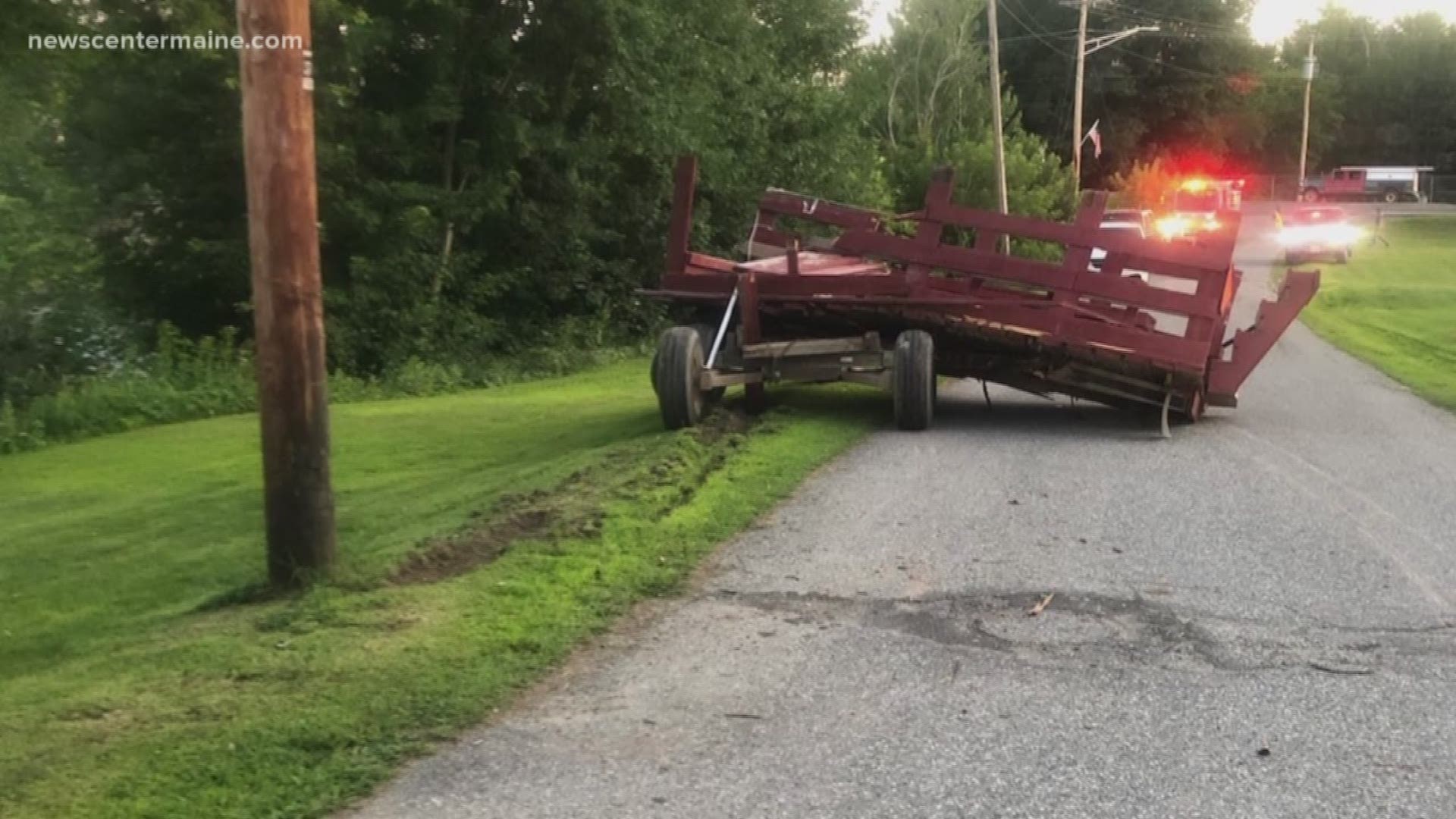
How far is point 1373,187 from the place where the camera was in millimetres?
93000

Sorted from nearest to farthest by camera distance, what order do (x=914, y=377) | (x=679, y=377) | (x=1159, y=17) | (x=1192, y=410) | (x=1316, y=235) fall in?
(x=679, y=377)
(x=914, y=377)
(x=1192, y=410)
(x=1316, y=235)
(x=1159, y=17)

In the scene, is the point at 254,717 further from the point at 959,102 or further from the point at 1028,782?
the point at 959,102

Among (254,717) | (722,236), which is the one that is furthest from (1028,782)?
(722,236)

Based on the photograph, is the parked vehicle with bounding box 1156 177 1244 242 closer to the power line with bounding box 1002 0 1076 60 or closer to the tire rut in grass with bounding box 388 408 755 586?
the power line with bounding box 1002 0 1076 60

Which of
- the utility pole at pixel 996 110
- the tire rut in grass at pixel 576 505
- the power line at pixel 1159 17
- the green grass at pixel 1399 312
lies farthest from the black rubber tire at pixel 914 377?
the power line at pixel 1159 17

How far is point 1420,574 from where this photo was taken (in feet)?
24.3

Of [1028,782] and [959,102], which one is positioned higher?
[959,102]

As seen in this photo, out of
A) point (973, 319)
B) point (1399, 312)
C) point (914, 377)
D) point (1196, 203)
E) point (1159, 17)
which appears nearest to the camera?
point (914, 377)

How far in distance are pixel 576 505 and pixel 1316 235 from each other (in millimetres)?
41595

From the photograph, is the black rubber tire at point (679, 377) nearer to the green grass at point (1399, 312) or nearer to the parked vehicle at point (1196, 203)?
the green grass at point (1399, 312)

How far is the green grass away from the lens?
64.8ft

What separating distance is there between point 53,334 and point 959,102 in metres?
28.1

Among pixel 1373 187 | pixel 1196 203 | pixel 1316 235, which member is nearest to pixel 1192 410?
pixel 1316 235

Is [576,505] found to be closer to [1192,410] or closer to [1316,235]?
[1192,410]
